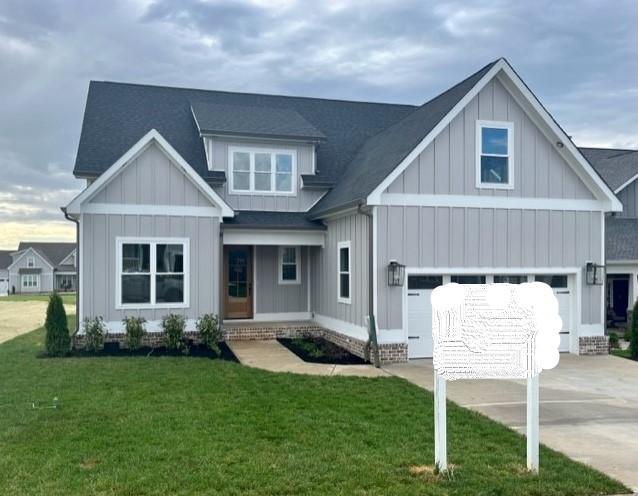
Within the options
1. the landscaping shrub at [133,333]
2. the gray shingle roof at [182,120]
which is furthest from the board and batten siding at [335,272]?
the landscaping shrub at [133,333]

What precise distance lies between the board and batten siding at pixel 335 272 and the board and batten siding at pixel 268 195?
4.90ft

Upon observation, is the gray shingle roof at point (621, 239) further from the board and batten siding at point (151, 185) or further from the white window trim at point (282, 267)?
the board and batten siding at point (151, 185)

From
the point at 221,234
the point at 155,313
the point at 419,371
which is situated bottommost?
the point at 419,371

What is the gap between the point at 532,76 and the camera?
18.0 metres

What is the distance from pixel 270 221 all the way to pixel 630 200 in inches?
566

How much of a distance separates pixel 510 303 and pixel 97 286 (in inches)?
419

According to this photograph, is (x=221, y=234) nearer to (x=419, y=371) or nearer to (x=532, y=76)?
(x=419, y=371)

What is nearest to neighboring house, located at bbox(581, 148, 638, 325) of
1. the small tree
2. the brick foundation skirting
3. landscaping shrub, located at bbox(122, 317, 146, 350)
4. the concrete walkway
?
the small tree

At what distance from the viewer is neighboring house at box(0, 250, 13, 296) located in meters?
73.9

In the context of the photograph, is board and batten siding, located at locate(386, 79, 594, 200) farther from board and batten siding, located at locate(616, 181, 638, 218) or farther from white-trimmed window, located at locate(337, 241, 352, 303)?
board and batten siding, located at locate(616, 181, 638, 218)

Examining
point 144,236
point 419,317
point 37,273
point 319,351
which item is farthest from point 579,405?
point 37,273

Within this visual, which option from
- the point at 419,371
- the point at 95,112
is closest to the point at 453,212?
the point at 419,371

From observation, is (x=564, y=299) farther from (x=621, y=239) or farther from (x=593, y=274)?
(x=621, y=239)

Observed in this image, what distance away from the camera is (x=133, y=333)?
13328mm
